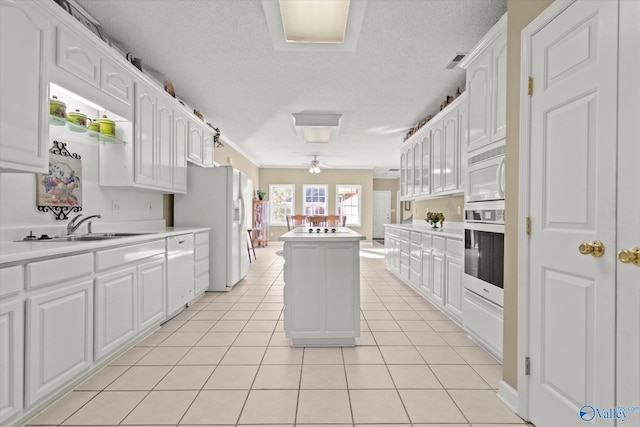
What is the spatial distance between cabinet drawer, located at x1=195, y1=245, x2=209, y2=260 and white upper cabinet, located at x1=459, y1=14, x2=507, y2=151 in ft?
10.7

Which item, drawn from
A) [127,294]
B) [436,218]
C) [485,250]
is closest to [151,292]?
[127,294]

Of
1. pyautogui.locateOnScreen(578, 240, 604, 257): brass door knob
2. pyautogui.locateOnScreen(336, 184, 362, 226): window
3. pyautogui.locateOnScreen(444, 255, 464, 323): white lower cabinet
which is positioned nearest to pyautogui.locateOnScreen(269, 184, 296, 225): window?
pyautogui.locateOnScreen(336, 184, 362, 226): window

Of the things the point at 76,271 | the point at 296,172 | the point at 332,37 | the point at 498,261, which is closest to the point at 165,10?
the point at 332,37

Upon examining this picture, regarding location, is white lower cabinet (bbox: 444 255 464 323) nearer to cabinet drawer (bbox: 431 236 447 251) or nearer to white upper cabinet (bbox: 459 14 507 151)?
cabinet drawer (bbox: 431 236 447 251)

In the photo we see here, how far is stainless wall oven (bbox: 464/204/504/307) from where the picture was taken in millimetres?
2314

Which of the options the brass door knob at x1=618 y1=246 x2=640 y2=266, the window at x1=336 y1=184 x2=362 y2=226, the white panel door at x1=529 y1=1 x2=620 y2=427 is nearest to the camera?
the brass door knob at x1=618 y1=246 x2=640 y2=266

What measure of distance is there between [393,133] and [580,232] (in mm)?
5136

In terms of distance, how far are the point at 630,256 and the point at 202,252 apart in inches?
158

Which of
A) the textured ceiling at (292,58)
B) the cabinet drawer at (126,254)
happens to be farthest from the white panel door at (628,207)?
the cabinet drawer at (126,254)

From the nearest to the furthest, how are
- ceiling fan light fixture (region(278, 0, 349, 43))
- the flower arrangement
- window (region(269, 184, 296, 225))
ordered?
1. ceiling fan light fixture (region(278, 0, 349, 43))
2. the flower arrangement
3. window (region(269, 184, 296, 225))

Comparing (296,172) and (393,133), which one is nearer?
(393,133)

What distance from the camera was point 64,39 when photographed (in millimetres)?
2141

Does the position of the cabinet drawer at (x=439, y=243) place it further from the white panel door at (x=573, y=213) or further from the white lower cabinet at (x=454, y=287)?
the white panel door at (x=573, y=213)

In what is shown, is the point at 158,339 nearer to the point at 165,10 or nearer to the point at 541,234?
the point at 165,10
